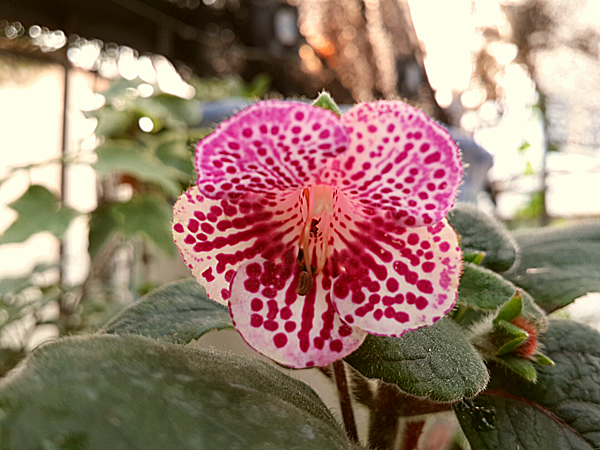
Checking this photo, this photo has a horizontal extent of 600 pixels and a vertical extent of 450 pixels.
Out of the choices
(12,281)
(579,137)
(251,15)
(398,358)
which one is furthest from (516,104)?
(398,358)

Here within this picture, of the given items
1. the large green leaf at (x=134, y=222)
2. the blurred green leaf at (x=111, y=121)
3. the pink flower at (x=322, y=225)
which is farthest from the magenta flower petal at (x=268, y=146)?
the blurred green leaf at (x=111, y=121)

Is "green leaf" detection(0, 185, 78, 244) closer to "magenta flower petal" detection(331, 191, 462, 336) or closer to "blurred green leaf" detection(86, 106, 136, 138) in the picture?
"blurred green leaf" detection(86, 106, 136, 138)

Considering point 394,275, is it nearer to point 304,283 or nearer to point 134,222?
point 304,283

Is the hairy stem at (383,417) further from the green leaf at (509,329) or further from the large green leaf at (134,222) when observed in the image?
the large green leaf at (134,222)

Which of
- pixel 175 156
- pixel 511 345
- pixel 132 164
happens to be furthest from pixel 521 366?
pixel 175 156

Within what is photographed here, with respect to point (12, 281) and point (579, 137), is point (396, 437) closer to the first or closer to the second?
point (12, 281)

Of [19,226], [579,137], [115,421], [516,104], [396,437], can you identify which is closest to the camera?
[115,421]
